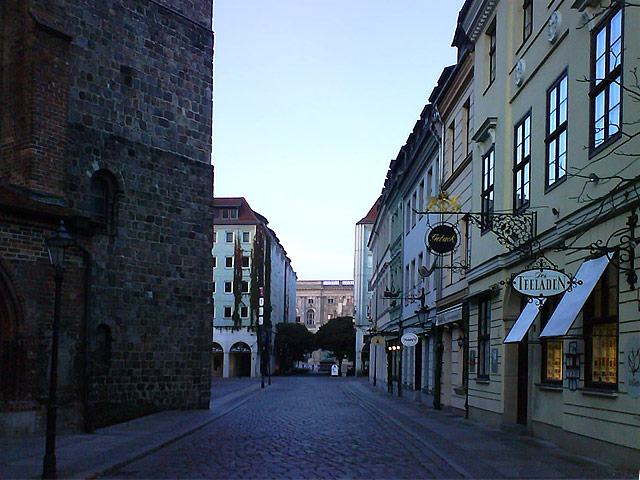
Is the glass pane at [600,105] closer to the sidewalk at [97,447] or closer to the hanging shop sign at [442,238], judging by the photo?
the hanging shop sign at [442,238]

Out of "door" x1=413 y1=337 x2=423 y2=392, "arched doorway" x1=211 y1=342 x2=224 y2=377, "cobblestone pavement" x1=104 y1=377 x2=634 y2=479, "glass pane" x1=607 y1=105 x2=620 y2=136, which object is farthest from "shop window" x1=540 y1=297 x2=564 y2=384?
"arched doorway" x1=211 y1=342 x2=224 y2=377

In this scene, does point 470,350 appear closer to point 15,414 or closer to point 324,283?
point 15,414

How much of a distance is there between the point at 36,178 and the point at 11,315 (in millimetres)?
3343

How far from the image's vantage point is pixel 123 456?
47.1 feet

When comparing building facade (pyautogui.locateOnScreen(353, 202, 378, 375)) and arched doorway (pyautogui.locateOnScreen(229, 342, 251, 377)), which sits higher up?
building facade (pyautogui.locateOnScreen(353, 202, 378, 375))

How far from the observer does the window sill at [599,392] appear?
1270 cm

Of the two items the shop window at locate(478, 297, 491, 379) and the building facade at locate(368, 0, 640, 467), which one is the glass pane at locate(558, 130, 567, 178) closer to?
the building facade at locate(368, 0, 640, 467)

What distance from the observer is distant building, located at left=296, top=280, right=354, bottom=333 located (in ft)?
514

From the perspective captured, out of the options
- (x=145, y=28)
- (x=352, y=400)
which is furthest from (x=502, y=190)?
(x=352, y=400)

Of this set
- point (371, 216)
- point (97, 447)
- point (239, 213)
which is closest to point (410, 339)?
point (97, 447)

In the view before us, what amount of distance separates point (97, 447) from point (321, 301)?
466 feet

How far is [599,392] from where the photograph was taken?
13273 mm

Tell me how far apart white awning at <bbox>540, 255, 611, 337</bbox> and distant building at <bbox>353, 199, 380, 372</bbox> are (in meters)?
76.2

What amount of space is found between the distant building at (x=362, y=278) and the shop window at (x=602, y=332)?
249 ft
